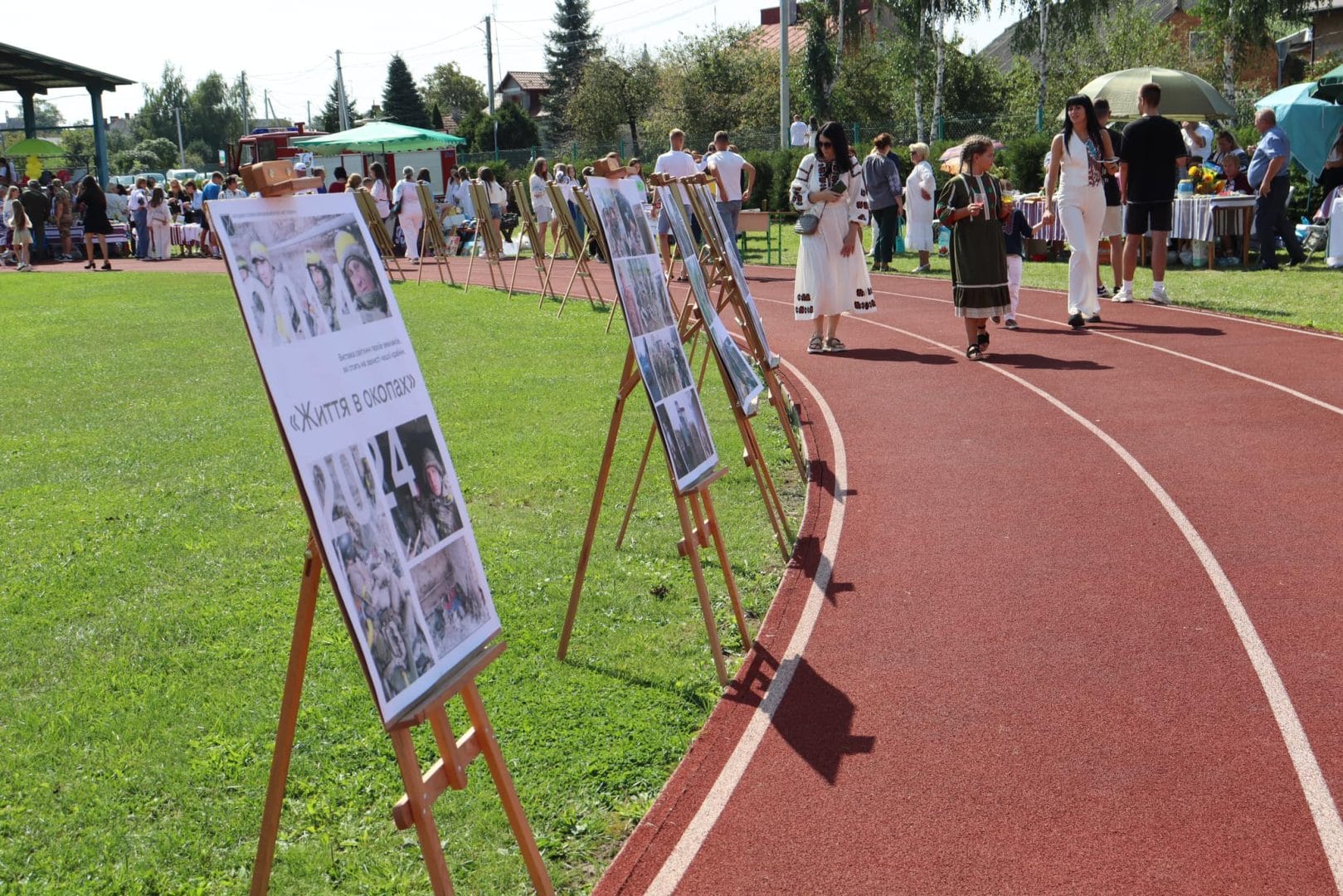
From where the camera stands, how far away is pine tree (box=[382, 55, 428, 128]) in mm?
93312

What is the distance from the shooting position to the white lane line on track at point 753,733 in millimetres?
4012

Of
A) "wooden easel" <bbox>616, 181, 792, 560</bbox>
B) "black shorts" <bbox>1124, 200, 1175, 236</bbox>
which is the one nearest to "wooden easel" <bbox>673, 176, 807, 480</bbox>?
"wooden easel" <bbox>616, 181, 792, 560</bbox>

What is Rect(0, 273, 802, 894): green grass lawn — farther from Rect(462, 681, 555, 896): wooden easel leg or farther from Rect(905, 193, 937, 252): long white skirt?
Rect(905, 193, 937, 252): long white skirt

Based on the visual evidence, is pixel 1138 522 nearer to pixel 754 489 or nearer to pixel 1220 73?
pixel 754 489

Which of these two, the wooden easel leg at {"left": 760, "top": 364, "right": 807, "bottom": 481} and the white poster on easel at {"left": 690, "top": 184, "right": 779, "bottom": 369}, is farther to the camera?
the wooden easel leg at {"left": 760, "top": 364, "right": 807, "bottom": 481}

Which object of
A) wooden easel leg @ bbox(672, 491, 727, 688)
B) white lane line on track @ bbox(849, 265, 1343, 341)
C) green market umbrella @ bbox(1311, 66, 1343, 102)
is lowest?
wooden easel leg @ bbox(672, 491, 727, 688)

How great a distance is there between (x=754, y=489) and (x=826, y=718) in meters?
3.36

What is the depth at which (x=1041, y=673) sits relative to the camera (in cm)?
535

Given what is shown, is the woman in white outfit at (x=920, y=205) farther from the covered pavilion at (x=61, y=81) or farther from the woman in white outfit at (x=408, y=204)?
the covered pavilion at (x=61, y=81)

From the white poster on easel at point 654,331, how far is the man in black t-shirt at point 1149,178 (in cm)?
1077

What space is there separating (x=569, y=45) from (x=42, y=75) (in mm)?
48702

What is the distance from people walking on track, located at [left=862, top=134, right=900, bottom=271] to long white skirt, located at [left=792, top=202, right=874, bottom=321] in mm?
8349

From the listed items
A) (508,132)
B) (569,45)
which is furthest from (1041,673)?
(569,45)

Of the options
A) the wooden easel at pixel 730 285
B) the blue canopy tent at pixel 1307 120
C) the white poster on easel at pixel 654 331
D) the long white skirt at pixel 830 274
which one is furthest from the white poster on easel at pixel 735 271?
the blue canopy tent at pixel 1307 120
